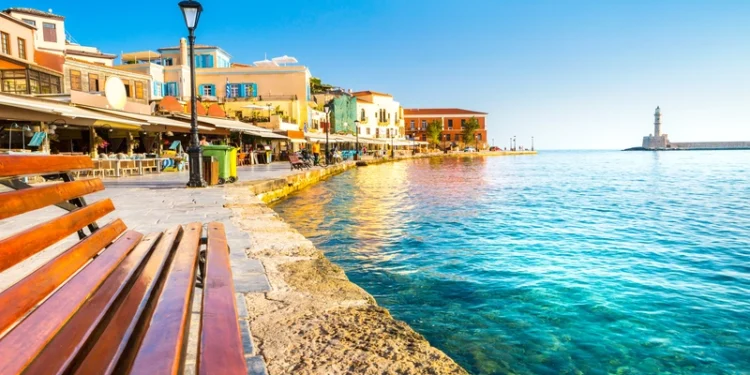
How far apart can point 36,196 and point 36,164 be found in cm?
21

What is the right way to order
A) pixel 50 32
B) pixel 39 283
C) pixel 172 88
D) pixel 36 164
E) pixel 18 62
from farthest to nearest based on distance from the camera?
pixel 172 88 → pixel 50 32 → pixel 18 62 → pixel 36 164 → pixel 39 283

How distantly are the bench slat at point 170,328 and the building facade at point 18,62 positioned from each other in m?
22.1

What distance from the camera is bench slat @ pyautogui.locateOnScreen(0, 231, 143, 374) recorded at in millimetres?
1029

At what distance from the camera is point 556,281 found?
483 centimetres

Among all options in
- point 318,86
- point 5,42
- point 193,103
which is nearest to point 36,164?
point 193,103

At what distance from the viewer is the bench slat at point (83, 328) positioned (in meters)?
1.01

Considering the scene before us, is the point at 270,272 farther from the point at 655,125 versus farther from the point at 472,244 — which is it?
the point at 655,125

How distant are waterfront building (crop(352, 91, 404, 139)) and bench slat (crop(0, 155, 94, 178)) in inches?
2268

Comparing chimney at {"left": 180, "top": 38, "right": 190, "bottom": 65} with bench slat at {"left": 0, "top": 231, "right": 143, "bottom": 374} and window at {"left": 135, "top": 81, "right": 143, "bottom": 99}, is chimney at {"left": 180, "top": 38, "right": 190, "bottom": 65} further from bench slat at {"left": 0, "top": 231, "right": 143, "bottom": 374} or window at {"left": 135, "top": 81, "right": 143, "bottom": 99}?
bench slat at {"left": 0, "top": 231, "right": 143, "bottom": 374}

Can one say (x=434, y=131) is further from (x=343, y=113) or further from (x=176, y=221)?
(x=176, y=221)

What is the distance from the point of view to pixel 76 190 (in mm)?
2027

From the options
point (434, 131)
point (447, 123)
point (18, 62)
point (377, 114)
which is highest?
point (447, 123)

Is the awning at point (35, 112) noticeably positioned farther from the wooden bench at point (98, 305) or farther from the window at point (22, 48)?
the window at point (22, 48)

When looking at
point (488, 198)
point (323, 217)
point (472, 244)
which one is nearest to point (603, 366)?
point (472, 244)
